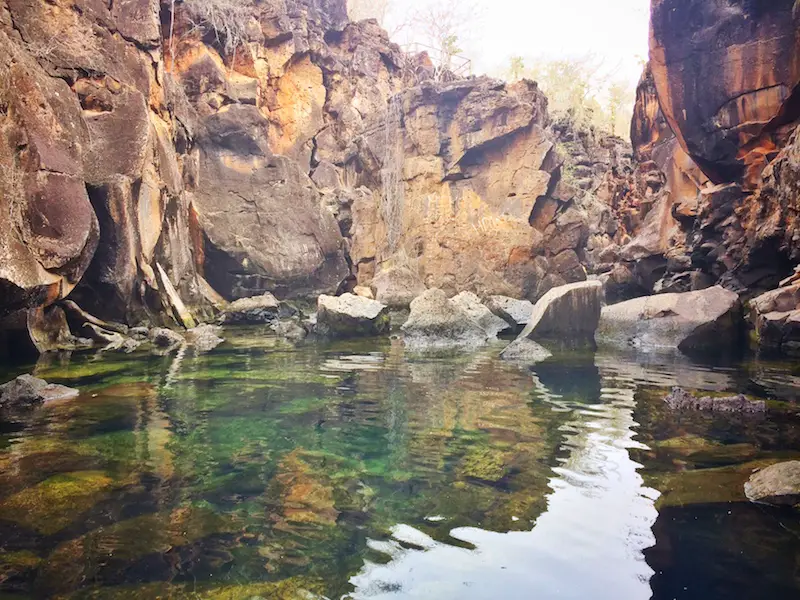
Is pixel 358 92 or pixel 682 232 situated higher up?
pixel 358 92

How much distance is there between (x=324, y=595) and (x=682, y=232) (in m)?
18.6

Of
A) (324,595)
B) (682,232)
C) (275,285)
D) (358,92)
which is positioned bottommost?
(324,595)

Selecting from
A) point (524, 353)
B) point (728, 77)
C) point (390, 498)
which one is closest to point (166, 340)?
point (524, 353)

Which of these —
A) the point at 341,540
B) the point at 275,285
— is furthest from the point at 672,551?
the point at 275,285

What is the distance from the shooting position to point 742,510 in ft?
10.1

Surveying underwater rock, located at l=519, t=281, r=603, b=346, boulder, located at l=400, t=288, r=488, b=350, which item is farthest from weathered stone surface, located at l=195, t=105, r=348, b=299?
underwater rock, located at l=519, t=281, r=603, b=346

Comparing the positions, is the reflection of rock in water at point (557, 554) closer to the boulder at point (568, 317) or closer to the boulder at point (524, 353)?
the boulder at point (524, 353)

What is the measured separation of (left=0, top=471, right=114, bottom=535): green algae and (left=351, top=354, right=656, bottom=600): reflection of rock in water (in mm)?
1651

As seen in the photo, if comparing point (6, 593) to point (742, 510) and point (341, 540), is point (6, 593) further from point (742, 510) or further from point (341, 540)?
point (742, 510)

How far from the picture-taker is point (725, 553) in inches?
104

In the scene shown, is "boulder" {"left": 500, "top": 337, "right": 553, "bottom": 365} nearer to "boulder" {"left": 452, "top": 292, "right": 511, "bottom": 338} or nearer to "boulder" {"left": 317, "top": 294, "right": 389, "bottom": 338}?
"boulder" {"left": 452, "top": 292, "right": 511, "bottom": 338}

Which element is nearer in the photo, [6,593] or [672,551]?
[6,593]

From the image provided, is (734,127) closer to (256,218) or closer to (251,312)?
(251,312)

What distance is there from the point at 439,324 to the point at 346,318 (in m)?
2.15
